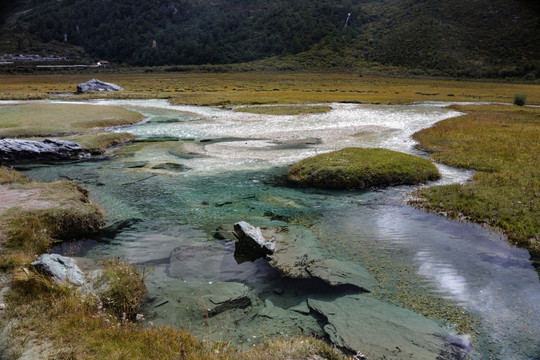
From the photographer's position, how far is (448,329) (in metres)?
9.41

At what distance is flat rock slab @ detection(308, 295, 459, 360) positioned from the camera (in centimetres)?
858

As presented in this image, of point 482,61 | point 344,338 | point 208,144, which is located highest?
point 482,61

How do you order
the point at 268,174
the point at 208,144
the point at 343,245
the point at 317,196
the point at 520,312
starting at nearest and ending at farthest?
the point at 520,312 < the point at 343,245 < the point at 317,196 < the point at 268,174 < the point at 208,144

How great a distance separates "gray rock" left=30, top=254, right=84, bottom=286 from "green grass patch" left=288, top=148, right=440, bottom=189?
15237 mm

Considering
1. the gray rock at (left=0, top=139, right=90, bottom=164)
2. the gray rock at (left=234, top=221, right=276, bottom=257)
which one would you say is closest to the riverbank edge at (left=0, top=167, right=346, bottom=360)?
the gray rock at (left=234, top=221, right=276, bottom=257)

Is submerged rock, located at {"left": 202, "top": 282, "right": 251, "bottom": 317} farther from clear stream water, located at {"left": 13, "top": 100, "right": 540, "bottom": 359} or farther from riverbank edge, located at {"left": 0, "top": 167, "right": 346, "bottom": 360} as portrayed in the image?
riverbank edge, located at {"left": 0, "top": 167, "right": 346, "bottom": 360}

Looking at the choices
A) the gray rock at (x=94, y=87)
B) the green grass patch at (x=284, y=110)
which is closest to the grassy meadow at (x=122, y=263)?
the green grass patch at (x=284, y=110)

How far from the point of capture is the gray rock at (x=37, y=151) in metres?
28.1

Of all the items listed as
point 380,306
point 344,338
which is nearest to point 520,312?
point 380,306

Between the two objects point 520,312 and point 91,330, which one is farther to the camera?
point 520,312

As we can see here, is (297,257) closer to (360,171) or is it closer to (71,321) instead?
(71,321)

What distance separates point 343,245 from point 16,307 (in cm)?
1111

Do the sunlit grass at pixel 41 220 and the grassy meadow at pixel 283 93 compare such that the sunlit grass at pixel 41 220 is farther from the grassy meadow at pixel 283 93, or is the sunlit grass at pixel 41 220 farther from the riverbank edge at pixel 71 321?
the grassy meadow at pixel 283 93

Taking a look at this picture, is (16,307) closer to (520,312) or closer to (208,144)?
(520,312)
